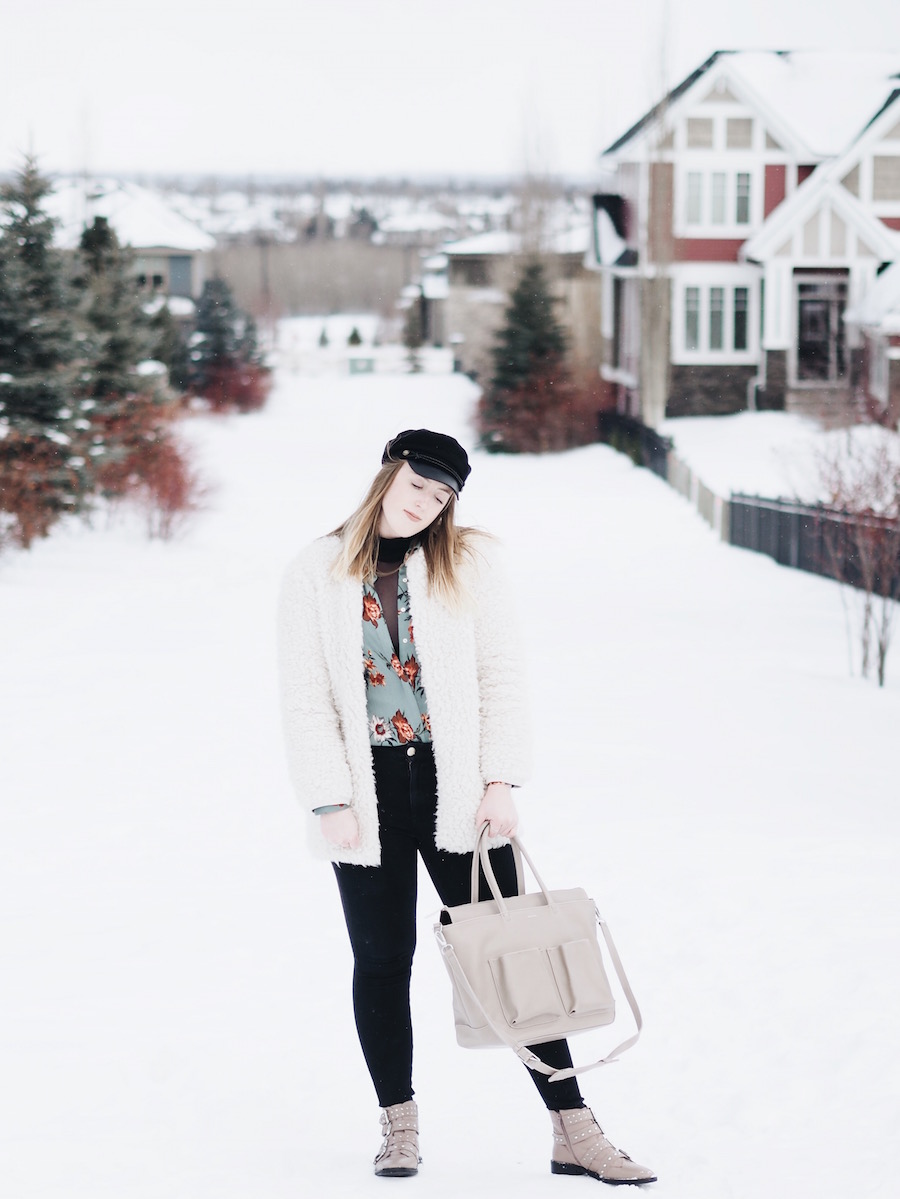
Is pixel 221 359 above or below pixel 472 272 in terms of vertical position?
below

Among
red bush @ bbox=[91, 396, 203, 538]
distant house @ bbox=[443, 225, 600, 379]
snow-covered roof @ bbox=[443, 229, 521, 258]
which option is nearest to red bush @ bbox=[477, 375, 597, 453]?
distant house @ bbox=[443, 225, 600, 379]

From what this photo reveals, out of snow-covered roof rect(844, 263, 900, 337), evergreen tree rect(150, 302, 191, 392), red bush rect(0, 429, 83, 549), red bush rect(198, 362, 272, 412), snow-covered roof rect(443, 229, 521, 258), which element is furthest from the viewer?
snow-covered roof rect(443, 229, 521, 258)

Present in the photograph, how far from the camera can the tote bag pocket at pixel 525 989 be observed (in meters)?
3.04

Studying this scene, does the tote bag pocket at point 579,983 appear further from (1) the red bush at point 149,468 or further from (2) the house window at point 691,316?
(2) the house window at point 691,316

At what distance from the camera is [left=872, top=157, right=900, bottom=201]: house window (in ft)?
107

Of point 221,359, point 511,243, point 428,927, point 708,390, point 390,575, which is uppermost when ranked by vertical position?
point 511,243

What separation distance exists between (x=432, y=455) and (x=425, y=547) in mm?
213

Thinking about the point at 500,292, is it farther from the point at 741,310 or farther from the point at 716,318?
the point at 741,310

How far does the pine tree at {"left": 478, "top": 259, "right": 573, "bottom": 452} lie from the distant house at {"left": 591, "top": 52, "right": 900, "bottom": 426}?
9.30ft

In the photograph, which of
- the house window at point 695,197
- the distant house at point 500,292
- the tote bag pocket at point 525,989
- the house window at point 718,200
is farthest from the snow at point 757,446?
the tote bag pocket at point 525,989

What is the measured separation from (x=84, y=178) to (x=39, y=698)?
36748 millimetres

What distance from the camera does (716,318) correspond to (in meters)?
33.1

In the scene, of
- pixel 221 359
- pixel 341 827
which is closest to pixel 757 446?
pixel 221 359

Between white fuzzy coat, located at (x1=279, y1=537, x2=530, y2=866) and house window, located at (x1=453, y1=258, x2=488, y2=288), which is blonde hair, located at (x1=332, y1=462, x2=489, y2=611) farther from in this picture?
house window, located at (x1=453, y1=258, x2=488, y2=288)
